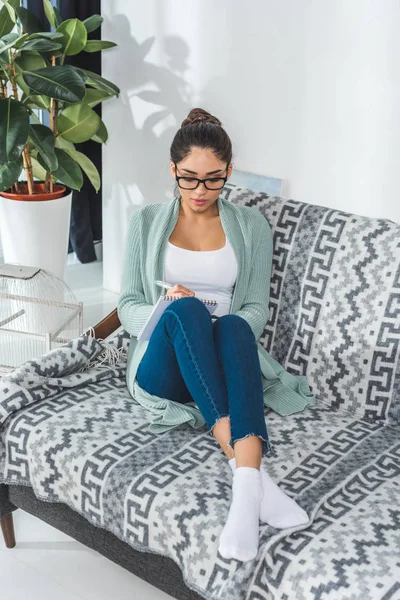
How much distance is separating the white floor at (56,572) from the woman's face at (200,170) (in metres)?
0.97

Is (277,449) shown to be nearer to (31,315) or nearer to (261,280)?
(261,280)

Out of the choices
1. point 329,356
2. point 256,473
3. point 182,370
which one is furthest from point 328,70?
point 256,473

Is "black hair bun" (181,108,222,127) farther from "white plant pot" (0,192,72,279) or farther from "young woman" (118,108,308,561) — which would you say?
"white plant pot" (0,192,72,279)

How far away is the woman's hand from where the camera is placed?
2.06m

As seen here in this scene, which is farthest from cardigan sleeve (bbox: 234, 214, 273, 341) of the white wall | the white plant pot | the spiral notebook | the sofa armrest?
the white plant pot

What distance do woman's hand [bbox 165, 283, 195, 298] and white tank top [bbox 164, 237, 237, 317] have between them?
0.12 meters

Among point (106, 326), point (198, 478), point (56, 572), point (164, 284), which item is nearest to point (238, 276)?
point (164, 284)

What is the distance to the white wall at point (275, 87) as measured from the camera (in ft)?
9.16

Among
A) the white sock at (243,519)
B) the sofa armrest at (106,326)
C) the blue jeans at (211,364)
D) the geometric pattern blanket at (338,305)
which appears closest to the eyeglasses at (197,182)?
the geometric pattern blanket at (338,305)

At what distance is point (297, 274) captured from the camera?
2203 millimetres

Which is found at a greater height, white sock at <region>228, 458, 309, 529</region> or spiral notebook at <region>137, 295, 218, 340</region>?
spiral notebook at <region>137, 295, 218, 340</region>

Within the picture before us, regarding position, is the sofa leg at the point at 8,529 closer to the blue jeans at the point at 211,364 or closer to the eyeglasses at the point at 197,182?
the blue jeans at the point at 211,364

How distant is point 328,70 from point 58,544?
1836 millimetres

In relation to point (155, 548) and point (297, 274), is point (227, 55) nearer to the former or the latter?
point (297, 274)
